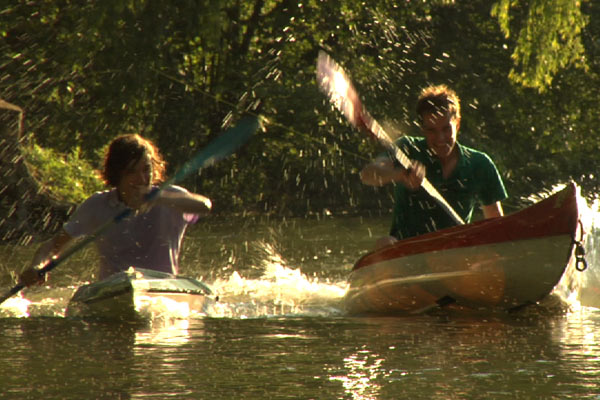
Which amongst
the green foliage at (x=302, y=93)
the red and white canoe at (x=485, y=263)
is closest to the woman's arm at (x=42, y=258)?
the red and white canoe at (x=485, y=263)

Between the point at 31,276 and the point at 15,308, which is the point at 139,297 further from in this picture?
the point at 15,308

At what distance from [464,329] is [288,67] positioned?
1411 centimetres

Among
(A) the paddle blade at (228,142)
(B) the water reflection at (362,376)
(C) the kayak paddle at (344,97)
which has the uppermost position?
(C) the kayak paddle at (344,97)

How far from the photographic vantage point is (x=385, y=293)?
811 cm

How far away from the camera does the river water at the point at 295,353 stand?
510cm

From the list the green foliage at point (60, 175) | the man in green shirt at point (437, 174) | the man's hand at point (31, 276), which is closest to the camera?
the man's hand at point (31, 276)

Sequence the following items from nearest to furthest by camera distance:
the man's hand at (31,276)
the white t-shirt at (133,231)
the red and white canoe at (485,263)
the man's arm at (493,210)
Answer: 1. the white t-shirt at (133,231)
2. the man's hand at (31,276)
3. the red and white canoe at (485,263)
4. the man's arm at (493,210)

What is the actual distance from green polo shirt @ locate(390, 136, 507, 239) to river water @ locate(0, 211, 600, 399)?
61 cm

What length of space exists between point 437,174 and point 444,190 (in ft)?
0.48

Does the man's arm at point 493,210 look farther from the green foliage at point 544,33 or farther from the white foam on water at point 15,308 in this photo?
the green foliage at point 544,33

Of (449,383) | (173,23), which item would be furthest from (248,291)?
(173,23)

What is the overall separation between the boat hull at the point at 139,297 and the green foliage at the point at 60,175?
8.19 m

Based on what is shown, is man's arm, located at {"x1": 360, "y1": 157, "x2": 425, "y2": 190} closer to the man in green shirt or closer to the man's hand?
the man in green shirt

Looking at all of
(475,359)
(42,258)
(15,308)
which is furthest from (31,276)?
(475,359)
